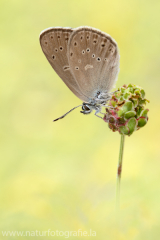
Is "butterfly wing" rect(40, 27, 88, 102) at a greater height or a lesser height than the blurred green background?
greater

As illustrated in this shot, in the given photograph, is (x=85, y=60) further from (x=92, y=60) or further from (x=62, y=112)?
(x=62, y=112)

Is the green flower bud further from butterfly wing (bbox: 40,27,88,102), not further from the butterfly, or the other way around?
butterfly wing (bbox: 40,27,88,102)

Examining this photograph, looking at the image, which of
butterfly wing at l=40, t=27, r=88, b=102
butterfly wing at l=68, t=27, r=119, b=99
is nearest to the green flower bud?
butterfly wing at l=68, t=27, r=119, b=99

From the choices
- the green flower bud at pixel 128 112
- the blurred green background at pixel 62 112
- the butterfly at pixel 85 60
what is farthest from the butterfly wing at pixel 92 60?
the blurred green background at pixel 62 112

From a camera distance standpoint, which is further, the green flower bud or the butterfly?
the butterfly

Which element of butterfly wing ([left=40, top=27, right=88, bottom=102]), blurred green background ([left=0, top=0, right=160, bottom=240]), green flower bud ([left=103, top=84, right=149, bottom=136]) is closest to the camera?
green flower bud ([left=103, top=84, right=149, bottom=136])

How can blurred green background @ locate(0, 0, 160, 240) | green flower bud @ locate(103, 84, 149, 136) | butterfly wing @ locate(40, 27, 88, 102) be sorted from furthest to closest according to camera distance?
blurred green background @ locate(0, 0, 160, 240)
butterfly wing @ locate(40, 27, 88, 102)
green flower bud @ locate(103, 84, 149, 136)

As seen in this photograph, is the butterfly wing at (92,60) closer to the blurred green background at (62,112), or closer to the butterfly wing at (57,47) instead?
the butterfly wing at (57,47)
